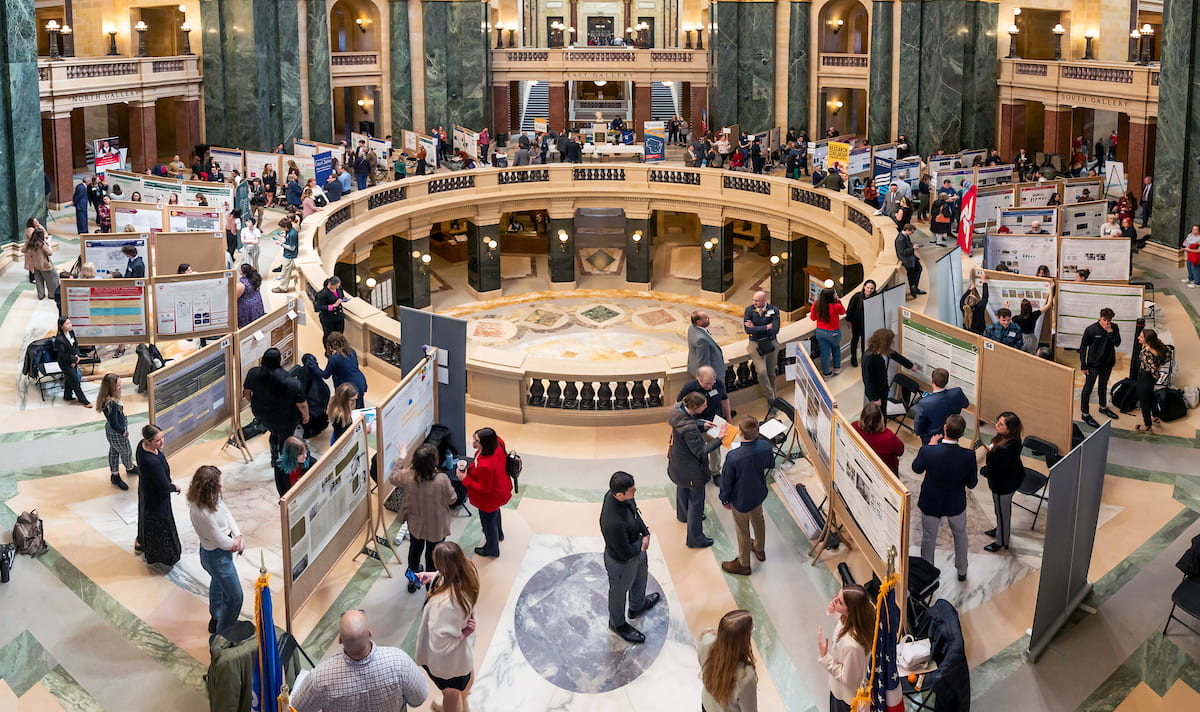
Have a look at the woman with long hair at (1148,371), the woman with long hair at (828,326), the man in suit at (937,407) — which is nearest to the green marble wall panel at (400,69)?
the woman with long hair at (828,326)

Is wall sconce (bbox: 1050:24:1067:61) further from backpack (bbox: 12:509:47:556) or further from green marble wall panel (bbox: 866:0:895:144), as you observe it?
backpack (bbox: 12:509:47:556)

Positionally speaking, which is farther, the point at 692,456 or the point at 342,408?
the point at 342,408

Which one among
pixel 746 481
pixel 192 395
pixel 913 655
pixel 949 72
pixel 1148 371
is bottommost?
pixel 913 655

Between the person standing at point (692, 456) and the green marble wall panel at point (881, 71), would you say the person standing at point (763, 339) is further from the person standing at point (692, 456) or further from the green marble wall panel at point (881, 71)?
the green marble wall panel at point (881, 71)

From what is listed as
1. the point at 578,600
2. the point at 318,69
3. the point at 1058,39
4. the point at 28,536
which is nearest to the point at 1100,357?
the point at 578,600

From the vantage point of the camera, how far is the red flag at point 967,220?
62.3 ft

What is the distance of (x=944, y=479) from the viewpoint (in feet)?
28.7

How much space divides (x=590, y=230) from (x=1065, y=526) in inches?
1007

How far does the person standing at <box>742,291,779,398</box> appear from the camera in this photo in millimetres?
12867

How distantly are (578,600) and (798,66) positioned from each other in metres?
31.8

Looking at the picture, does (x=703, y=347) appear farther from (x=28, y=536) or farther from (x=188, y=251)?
(x=188, y=251)

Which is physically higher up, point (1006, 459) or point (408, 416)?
point (408, 416)

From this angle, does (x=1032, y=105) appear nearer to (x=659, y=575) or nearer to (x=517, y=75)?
(x=517, y=75)

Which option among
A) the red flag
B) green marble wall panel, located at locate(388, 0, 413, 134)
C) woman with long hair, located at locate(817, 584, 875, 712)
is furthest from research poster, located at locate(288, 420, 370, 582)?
green marble wall panel, located at locate(388, 0, 413, 134)
